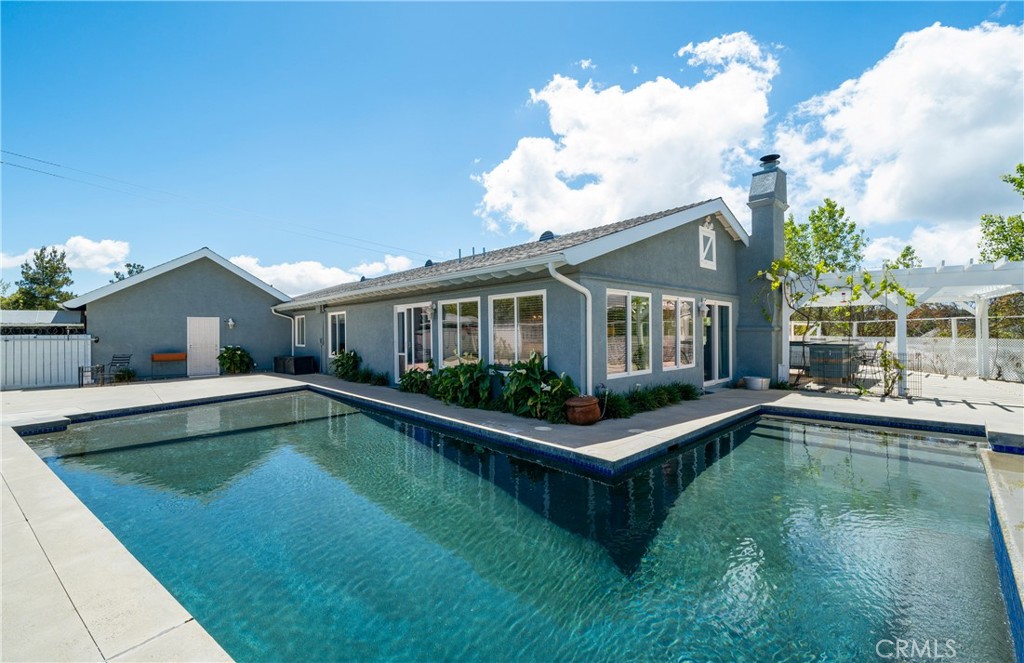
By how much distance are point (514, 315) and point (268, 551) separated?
6397mm

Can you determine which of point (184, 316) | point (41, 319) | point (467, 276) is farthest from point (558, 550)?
point (41, 319)

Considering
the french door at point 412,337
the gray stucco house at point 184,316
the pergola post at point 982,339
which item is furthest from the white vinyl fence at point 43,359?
the pergola post at point 982,339

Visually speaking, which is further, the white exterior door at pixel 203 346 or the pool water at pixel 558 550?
the white exterior door at pixel 203 346

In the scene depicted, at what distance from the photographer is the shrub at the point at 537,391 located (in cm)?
806

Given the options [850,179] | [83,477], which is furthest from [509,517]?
[850,179]

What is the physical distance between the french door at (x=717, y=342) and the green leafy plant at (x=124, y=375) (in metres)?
18.8

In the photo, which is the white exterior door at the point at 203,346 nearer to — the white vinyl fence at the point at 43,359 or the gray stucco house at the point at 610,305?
the white vinyl fence at the point at 43,359

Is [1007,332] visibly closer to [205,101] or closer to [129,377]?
[205,101]

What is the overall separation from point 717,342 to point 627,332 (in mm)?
4716

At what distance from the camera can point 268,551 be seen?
3.90m

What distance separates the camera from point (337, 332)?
16328mm

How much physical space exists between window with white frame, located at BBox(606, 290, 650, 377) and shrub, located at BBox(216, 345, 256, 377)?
15477 millimetres

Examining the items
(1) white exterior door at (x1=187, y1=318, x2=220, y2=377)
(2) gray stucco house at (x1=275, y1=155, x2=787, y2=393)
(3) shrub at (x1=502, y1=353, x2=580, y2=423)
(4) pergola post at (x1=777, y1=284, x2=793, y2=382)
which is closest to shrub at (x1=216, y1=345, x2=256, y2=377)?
(1) white exterior door at (x1=187, y1=318, x2=220, y2=377)

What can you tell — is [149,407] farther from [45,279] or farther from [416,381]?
[45,279]
